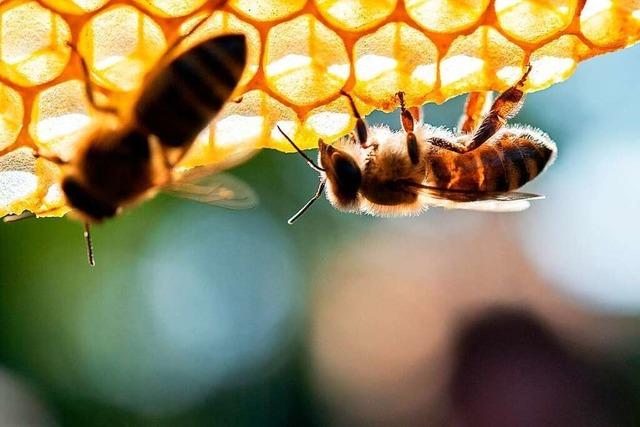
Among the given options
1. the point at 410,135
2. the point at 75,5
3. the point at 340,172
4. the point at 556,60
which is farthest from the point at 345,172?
the point at 75,5

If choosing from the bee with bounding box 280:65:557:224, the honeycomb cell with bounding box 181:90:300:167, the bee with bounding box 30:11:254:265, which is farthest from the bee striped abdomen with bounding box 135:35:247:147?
the bee with bounding box 280:65:557:224

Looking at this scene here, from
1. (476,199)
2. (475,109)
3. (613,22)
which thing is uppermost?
(613,22)

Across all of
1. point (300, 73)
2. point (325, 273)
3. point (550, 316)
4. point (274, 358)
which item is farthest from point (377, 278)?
point (300, 73)

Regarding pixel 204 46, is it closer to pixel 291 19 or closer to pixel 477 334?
pixel 291 19

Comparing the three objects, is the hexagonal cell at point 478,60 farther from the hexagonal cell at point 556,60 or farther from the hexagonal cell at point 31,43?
the hexagonal cell at point 31,43

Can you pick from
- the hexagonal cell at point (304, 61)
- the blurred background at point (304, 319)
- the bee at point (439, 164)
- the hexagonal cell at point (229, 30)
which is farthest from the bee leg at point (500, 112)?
the blurred background at point (304, 319)

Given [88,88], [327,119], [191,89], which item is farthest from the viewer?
[327,119]

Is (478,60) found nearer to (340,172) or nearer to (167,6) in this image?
(340,172)

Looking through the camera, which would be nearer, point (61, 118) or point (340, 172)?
point (61, 118)
